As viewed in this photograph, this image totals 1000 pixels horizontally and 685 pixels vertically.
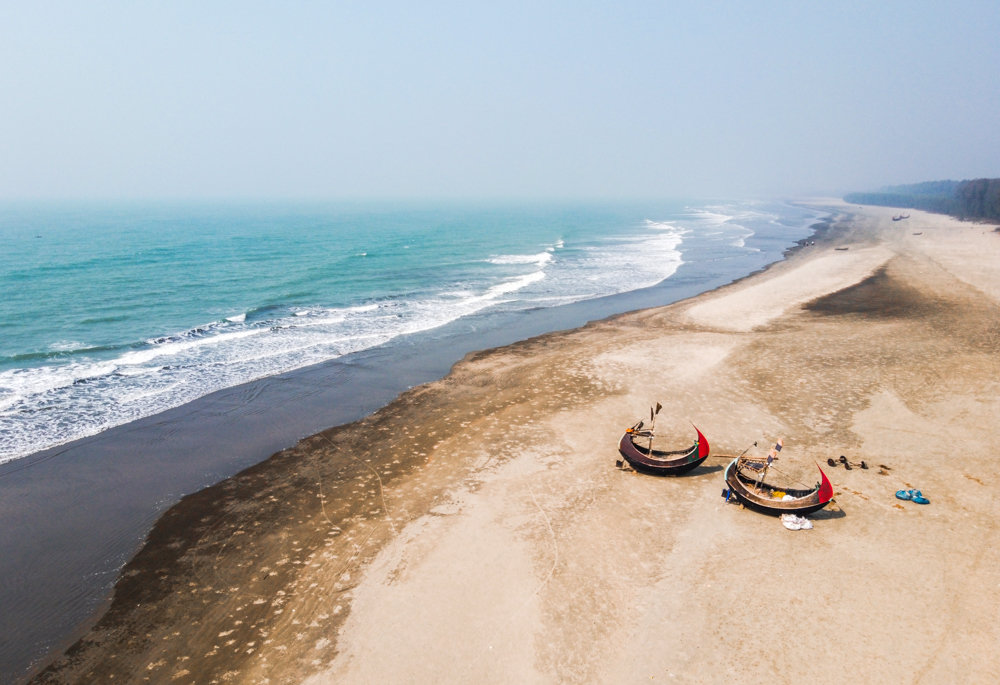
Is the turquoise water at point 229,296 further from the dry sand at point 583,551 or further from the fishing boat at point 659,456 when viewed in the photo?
the fishing boat at point 659,456

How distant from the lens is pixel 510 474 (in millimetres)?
20281

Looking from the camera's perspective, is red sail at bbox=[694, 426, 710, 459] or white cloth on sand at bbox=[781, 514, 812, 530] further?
red sail at bbox=[694, 426, 710, 459]

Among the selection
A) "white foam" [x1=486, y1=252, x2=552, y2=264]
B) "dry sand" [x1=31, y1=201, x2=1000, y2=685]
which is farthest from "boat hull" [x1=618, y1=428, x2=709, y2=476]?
"white foam" [x1=486, y1=252, x2=552, y2=264]

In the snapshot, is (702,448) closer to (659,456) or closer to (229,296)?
(659,456)

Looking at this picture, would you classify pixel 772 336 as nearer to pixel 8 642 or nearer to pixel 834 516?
pixel 834 516

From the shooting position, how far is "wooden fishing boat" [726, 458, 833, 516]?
1664 cm

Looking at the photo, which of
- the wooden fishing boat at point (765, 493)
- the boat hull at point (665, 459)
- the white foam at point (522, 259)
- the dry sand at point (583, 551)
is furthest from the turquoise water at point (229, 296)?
the wooden fishing boat at point (765, 493)

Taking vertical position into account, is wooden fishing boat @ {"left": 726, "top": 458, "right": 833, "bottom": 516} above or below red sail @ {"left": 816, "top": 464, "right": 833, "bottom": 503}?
below

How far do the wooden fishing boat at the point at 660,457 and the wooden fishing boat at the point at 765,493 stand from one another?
119 cm

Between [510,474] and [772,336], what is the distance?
2427 cm

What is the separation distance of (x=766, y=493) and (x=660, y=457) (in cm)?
382

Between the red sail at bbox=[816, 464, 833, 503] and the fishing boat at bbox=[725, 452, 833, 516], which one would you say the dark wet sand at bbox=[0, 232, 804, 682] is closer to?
the fishing boat at bbox=[725, 452, 833, 516]

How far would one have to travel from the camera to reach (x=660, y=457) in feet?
66.1

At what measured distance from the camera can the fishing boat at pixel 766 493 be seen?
16.7m
